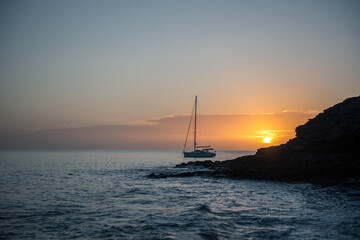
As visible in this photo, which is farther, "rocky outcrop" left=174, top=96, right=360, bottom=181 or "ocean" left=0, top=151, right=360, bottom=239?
"rocky outcrop" left=174, top=96, right=360, bottom=181

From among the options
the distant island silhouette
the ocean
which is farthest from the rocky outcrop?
the ocean

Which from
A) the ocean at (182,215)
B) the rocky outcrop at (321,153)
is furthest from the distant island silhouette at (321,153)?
the ocean at (182,215)

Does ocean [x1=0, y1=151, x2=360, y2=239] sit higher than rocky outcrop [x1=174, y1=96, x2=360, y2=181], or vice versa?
rocky outcrop [x1=174, y1=96, x2=360, y2=181]

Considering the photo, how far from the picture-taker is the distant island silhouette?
35.2 metres

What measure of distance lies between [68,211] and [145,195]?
8707 millimetres

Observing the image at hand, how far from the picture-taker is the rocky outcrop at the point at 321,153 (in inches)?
1385

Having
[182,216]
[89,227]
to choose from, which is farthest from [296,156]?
[89,227]

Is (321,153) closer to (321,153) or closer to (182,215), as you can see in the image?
(321,153)

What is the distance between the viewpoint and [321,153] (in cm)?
3741

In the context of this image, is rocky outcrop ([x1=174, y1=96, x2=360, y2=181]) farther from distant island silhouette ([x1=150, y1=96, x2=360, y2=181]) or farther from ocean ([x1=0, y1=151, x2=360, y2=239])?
ocean ([x1=0, y1=151, x2=360, y2=239])

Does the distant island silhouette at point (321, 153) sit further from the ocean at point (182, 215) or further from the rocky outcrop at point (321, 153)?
the ocean at point (182, 215)

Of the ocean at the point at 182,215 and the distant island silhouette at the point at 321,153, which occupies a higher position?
the distant island silhouette at the point at 321,153

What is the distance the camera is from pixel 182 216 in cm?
1716

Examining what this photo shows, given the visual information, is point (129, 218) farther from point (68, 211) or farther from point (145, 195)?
point (145, 195)
